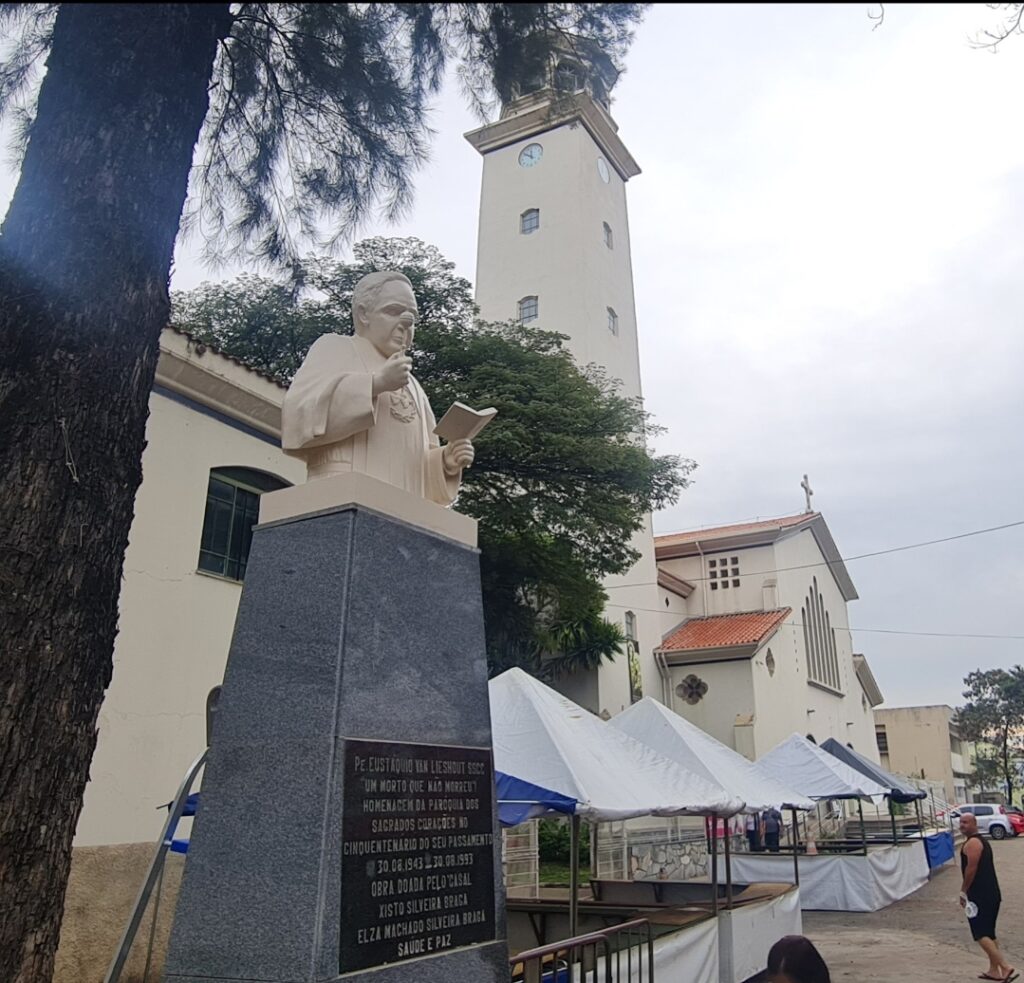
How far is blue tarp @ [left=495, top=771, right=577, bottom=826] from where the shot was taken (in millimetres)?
6457

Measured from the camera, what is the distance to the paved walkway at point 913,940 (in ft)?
32.5

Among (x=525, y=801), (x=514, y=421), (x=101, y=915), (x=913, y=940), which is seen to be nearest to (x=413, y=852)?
(x=525, y=801)

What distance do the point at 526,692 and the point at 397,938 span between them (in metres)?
4.13

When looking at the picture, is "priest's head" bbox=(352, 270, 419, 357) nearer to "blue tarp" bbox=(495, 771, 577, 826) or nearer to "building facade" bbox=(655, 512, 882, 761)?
"blue tarp" bbox=(495, 771, 577, 826)

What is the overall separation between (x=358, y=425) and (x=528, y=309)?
2477 cm

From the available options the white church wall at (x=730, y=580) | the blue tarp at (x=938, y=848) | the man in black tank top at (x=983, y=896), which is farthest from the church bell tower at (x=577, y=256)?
the man in black tank top at (x=983, y=896)

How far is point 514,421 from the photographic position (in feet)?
55.1

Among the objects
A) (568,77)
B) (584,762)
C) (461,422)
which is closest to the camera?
(461,422)

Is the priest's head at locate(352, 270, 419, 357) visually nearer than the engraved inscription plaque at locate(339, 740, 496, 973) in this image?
No

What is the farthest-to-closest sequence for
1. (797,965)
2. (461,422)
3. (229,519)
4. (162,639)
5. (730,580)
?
(730,580) < (229,519) < (162,639) < (461,422) < (797,965)

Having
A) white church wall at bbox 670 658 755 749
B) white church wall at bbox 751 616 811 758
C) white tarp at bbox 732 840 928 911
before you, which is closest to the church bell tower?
white church wall at bbox 670 658 755 749

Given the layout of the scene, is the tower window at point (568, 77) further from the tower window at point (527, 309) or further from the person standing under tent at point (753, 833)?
the tower window at point (527, 309)

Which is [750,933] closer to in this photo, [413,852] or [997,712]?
[413,852]

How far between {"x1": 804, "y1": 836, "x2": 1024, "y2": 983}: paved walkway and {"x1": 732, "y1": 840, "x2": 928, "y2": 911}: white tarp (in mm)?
192
